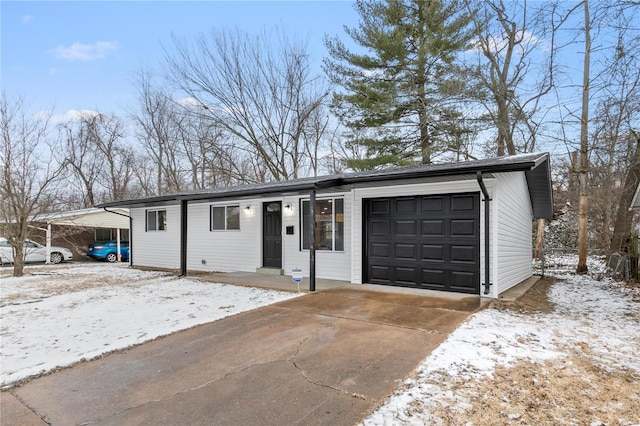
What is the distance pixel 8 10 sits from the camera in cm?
784

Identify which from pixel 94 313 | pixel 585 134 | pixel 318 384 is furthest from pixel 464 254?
pixel 585 134

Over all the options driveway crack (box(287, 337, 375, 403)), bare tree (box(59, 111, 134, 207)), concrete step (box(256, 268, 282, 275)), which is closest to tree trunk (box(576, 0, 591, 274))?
concrete step (box(256, 268, 282, 275))

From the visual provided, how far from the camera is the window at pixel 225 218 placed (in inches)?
414

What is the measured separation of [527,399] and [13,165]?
13725mm

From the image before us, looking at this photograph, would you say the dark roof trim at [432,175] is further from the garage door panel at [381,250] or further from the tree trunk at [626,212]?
the tree trunk at [626,212]

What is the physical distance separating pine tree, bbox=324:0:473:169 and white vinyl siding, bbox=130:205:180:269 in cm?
739

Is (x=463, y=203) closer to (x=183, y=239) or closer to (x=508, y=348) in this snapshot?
(x=508, y=348)

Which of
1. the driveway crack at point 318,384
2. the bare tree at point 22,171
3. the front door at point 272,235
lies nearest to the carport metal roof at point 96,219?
the bare tree at point 22,171

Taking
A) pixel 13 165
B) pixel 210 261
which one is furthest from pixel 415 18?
pixel 13 165

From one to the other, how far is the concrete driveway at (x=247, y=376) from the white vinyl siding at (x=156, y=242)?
7841 mm

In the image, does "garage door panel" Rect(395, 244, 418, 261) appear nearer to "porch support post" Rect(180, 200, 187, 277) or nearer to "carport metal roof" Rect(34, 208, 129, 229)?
"porch support post" Rect(180, 200, 187, 277)

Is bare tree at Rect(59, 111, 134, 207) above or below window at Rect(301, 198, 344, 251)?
above

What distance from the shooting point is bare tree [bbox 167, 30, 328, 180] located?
1619 cm

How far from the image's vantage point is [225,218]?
35.3 feet
